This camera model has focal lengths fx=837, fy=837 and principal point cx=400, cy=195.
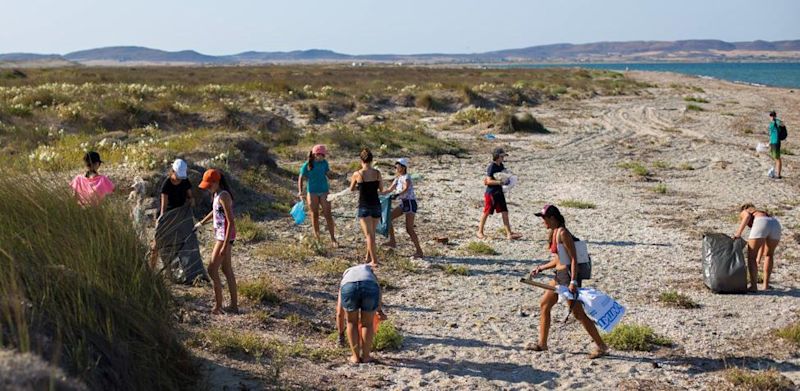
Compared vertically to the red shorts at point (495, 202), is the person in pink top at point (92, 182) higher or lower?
higher

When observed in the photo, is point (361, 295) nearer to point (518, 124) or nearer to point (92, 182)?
point (92, 182)

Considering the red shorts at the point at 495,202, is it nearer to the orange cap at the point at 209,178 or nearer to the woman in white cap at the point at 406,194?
the woman in white cap at the point at 406,194

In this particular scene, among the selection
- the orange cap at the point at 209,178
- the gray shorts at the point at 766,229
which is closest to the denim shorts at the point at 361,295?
the orange cap at the point at 209,178

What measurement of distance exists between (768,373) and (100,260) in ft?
18.9

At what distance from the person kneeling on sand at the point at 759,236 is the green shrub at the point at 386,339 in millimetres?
4589

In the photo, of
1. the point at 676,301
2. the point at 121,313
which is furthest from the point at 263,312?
the point at 676,301

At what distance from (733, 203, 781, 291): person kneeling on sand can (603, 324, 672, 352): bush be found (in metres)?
2.28

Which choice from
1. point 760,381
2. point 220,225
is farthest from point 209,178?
point 760,381

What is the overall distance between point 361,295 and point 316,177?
5.43 meters

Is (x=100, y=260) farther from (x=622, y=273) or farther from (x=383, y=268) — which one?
(x=622, y=273)

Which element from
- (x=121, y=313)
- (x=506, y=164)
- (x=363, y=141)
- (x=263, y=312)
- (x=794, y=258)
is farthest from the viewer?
(x=363, y=141)

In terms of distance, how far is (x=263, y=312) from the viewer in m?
9.23

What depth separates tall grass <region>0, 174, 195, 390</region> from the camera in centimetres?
493

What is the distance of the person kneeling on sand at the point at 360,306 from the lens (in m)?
7.50
